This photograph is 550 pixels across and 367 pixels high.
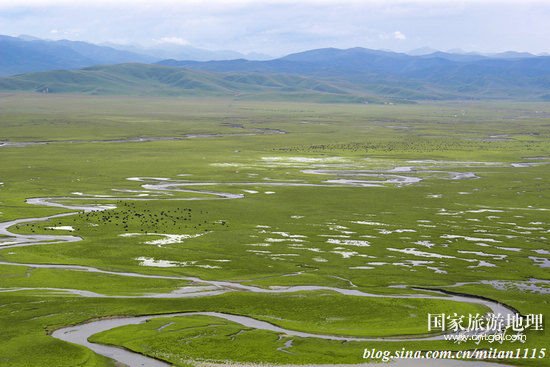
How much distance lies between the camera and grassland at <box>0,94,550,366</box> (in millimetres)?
48094

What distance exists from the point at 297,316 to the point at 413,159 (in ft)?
366

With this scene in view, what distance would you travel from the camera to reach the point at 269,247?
244 feet

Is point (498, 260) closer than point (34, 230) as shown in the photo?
Yes

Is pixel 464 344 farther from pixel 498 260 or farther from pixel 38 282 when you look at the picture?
pixel 38 282

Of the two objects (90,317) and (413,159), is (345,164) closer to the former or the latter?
(413,159)

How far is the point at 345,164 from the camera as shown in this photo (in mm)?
149750

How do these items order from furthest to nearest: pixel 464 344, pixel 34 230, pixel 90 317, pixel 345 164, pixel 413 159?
pixel 413 159
pixel 345 164
pixel 34 230
pixel 90 317
pixel 464 344

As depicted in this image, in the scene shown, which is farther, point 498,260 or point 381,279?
point 498,260

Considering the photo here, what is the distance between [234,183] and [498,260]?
57819 millimetres

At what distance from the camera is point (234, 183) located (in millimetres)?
121062

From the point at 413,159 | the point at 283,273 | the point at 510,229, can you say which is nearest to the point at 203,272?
the point at 283,273

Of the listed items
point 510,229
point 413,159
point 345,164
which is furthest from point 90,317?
point 413,159

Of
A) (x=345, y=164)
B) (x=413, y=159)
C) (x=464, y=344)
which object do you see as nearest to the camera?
(x=464, y=344)

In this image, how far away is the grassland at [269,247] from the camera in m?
48.1
